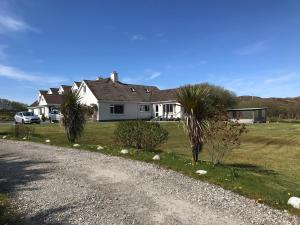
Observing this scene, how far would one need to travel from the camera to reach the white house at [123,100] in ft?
170

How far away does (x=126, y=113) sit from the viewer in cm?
5462

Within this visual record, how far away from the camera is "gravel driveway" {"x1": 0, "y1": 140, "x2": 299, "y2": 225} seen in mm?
6590

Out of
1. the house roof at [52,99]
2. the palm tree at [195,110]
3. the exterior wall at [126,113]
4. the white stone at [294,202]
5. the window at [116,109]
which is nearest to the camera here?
the white stone at [294,202]

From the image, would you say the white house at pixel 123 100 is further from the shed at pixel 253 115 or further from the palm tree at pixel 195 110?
the palm tree at pixel 195 110

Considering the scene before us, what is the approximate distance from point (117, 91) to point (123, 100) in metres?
2.32

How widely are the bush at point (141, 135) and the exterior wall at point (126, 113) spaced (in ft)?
113

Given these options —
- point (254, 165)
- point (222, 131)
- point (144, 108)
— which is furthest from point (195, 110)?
point (144, 108)

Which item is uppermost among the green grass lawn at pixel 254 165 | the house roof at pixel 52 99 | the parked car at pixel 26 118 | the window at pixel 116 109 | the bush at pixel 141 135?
the house roof at pixel 52 99

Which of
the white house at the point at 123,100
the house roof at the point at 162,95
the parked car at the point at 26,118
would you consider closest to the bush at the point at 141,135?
the white house at the point at 123,100

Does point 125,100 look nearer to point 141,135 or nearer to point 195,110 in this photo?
point 141,135

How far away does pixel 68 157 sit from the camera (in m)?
13.0

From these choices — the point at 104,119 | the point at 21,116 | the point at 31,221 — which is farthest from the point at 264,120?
the point at 31,221

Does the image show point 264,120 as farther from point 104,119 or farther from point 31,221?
point 31,221

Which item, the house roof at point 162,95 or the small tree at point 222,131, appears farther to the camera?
the house roof at point 162,95
